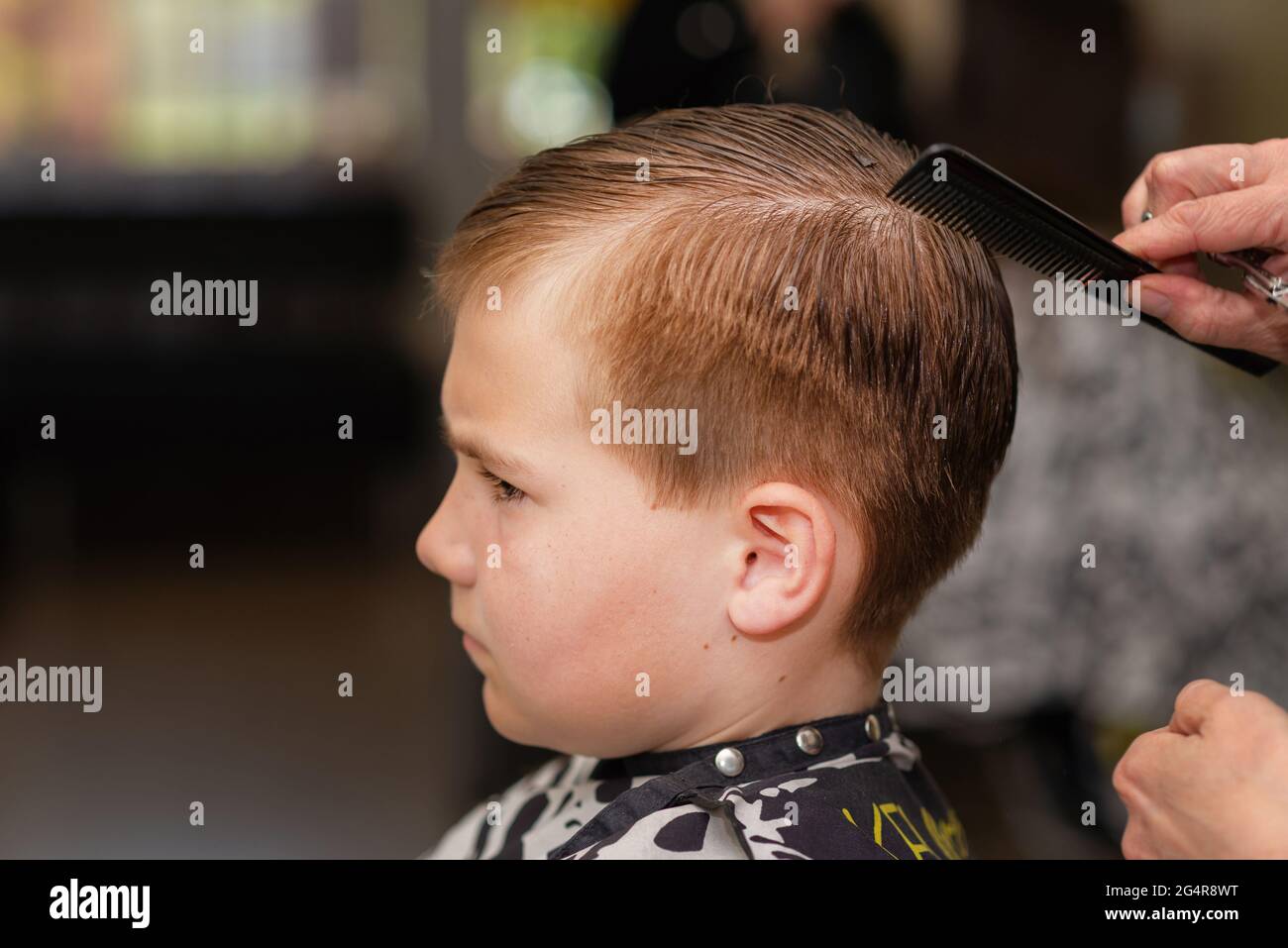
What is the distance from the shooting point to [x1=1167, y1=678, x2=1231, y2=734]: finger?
0.73m

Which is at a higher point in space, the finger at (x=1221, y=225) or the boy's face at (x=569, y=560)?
the finger at (x=1221, y=225)

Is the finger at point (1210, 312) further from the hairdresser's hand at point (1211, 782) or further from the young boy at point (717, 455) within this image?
the hairdresser's hand at point (1211, 782)

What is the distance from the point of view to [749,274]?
794mm

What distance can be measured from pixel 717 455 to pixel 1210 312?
14.1 inches

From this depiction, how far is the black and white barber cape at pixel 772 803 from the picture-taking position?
77 centimetres

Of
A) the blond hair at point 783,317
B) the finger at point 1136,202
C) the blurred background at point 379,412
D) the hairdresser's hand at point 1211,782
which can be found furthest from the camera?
the blurred background at point 379,412

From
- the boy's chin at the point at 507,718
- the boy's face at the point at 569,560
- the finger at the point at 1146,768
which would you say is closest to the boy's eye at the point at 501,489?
the boy's face at the point at 569,560

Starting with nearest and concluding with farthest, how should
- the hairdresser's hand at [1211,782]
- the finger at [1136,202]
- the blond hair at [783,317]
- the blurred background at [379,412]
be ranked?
the hairdresser's hand at [1211,782] → the blond hair at [783,317] → the finger at [1136,202] → the blurred background at [379,412]

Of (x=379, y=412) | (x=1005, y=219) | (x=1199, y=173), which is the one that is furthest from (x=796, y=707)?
(x=379, y=412)

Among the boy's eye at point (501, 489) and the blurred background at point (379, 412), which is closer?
the boy's eye at point (501, 489)

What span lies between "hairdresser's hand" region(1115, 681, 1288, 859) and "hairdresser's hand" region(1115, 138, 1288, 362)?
26 cm

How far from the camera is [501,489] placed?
86 cm

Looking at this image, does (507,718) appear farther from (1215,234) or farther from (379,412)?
(379,412)

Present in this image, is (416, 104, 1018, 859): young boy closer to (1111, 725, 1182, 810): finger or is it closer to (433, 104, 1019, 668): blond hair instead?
(433, 104, 1019, 668): blond hair
